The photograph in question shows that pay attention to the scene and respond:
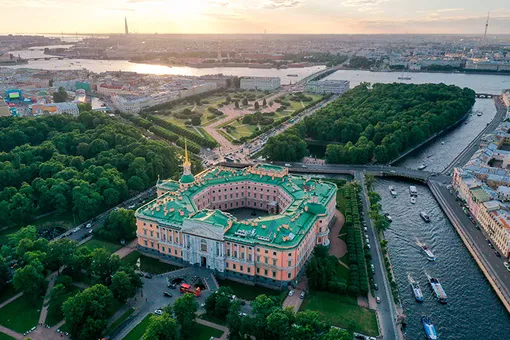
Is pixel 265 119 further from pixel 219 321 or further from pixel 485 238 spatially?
pixel 219 321

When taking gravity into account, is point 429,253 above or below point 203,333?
above

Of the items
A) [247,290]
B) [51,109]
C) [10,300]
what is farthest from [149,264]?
[51,109]

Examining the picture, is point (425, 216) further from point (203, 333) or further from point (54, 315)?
point (54, 315)

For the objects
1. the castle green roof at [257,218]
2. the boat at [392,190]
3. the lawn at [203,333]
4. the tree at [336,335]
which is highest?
the castle green roof at [257,218]

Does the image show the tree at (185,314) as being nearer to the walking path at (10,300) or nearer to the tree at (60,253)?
the tree at (60,253)

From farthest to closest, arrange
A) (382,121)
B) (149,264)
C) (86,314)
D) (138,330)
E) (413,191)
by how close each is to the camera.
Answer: (382,121) < (413,191) < (149,264) < (138,330) < (86,314)

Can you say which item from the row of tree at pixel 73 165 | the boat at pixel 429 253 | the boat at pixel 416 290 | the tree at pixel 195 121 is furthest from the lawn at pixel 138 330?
the tree at pixel 195 121
